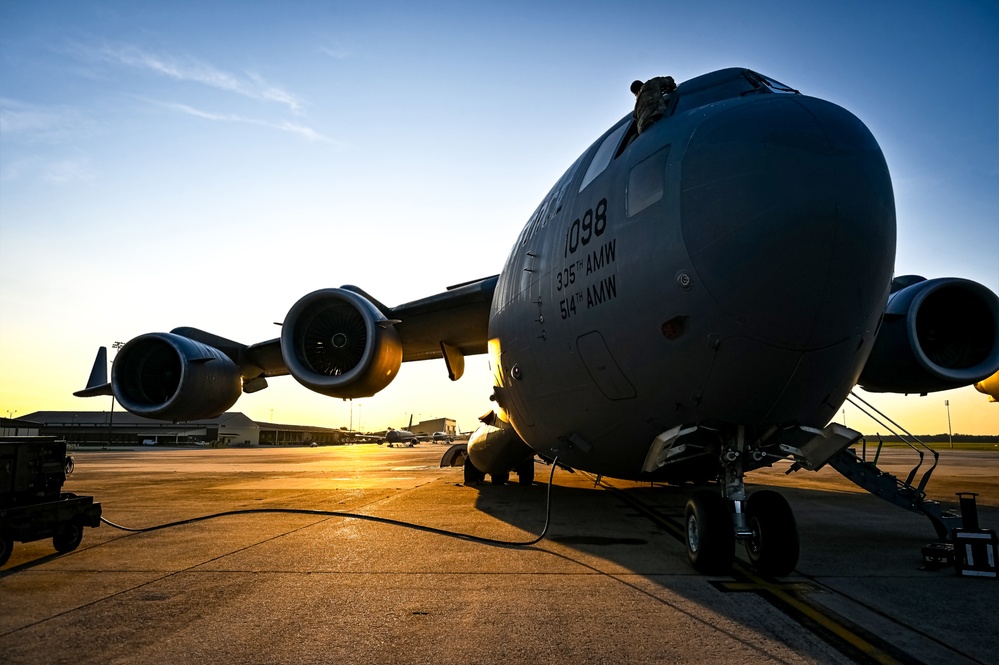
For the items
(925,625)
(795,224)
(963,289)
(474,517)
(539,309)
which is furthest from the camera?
(474,517)

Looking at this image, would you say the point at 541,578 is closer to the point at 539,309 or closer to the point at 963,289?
the point at 539,309

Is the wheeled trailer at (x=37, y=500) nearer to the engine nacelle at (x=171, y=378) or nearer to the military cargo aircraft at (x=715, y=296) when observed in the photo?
the engine nacelle at (x=171, y=378)

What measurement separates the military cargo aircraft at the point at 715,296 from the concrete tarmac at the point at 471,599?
0.87m

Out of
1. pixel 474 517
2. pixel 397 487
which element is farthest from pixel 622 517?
pixel 397 487

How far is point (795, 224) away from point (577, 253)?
7.64ft

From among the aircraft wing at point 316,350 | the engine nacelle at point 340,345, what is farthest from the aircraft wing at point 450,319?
the engine nacelle at point 340,345

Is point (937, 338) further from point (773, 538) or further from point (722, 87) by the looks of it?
point (773, 538)

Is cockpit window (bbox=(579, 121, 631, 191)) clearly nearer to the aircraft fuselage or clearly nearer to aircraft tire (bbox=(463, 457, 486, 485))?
the aircraft fuselage

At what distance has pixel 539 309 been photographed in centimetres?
733

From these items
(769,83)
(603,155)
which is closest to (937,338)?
(769,83)

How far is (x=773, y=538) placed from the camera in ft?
17.6

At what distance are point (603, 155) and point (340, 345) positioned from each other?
6.78 metres

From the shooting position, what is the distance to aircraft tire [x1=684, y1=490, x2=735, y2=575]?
17.5 ft

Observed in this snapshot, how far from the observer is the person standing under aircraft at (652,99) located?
6.13m
